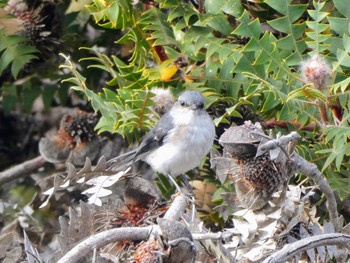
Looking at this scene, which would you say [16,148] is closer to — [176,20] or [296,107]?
[176,20]

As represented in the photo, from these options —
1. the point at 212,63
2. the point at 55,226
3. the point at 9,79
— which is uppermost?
the point at 212,63

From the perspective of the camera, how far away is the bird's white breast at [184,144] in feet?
14.3

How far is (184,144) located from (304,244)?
5.21 feet

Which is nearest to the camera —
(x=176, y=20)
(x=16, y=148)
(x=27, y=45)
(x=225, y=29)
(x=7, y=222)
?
(x=225, y=29)

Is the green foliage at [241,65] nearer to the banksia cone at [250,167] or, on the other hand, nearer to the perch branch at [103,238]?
the banksia cone at [250,167]

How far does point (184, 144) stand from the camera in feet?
15.1

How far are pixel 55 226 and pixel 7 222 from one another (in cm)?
29

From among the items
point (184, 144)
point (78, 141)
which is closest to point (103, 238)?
point (184, 144)

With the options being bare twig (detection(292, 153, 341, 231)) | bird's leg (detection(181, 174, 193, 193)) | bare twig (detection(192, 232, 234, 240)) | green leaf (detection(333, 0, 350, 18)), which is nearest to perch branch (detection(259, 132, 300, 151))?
bare twig (detection(292, 153, 341, 231))

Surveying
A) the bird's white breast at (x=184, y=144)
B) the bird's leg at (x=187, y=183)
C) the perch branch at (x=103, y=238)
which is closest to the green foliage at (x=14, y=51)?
the bird's white breast at (x=184, y=144)

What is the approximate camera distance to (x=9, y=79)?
555 cm

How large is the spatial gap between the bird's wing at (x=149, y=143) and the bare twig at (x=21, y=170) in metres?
0.99

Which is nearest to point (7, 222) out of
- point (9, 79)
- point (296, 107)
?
point (9, 79)

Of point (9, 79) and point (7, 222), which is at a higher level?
point (9, 79)
